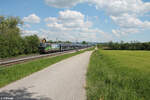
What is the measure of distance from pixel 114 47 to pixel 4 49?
7493 cm

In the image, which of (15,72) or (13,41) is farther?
(13,41)

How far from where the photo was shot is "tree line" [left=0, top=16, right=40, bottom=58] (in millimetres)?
25016

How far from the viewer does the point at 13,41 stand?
27.8 metres

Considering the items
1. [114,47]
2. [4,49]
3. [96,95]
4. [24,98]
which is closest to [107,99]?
[96,95]

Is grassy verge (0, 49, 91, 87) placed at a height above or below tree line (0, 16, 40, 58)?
below

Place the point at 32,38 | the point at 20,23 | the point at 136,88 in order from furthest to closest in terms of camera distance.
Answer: the point at 20,23 < the point at 32,38 < the point at 136,88

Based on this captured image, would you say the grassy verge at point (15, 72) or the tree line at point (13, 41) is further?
the tree line at point (13, 41)

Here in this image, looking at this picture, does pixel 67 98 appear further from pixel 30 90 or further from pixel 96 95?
pixel 30 90

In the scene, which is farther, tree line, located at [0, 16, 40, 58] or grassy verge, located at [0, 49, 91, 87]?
tree line, located at [0, 16, 40, 58]

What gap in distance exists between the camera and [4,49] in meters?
24.4

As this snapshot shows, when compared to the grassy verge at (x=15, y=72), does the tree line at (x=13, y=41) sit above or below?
above

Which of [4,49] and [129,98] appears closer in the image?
[129,98]

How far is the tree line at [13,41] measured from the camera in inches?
985

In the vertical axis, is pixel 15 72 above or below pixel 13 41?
below
